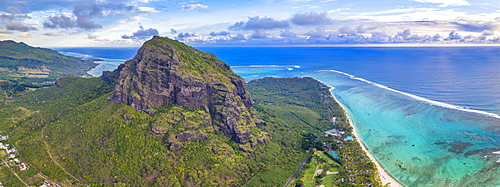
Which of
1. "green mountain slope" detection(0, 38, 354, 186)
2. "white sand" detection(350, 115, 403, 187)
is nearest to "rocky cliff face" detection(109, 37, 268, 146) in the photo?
"green mountain slope" detection(0, 38, 354, 186)

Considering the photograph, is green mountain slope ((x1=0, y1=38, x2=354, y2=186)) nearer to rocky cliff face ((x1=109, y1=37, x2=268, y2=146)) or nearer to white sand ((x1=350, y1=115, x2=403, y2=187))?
rocky cliff face ((x1=109, y1=37, x2=268, y2=146))

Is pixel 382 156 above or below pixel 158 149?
below

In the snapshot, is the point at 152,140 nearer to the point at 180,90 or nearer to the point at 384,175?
the point at 180,90

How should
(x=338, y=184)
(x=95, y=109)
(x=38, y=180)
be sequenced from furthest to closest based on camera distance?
(x=95, y=109) → (x=338, y=184) → (x=38, y=180)

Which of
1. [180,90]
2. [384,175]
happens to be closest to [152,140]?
[180,90]

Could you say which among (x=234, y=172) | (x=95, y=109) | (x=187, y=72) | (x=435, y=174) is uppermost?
(x=187, y=72)

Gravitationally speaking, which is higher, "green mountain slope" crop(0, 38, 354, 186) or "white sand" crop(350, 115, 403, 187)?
"green mountain slope" crop(0, 38, 354, 186)

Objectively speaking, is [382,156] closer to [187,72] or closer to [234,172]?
[234,172]

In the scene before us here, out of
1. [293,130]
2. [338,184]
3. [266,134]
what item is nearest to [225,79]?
[266,134]
